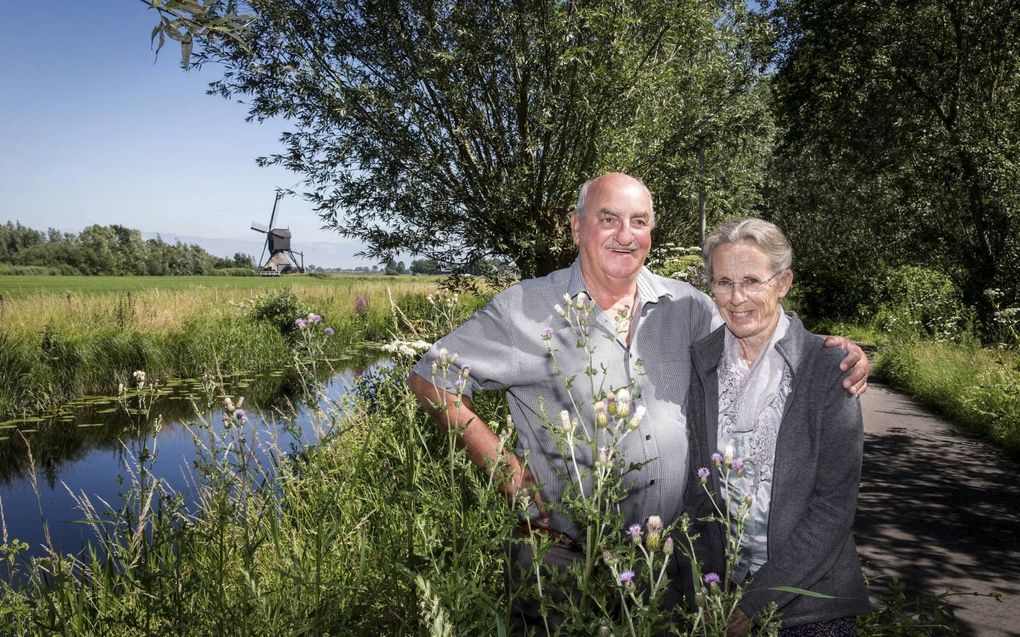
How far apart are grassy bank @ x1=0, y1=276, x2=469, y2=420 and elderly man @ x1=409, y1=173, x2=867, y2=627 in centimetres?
681

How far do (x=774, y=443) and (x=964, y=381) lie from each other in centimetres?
936

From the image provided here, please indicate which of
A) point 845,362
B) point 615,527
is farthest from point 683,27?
point 615,527

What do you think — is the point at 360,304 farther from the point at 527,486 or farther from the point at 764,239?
the point at 764,239

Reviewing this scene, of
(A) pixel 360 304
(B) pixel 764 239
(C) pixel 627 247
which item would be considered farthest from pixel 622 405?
(A) pixel 360 304

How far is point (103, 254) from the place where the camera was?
88250 mm

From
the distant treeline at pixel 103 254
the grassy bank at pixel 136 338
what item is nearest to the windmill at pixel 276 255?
the distant treeline at pixel 103 254

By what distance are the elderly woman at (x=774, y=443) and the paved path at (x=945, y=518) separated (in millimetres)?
2403

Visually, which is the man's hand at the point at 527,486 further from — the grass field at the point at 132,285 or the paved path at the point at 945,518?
the grass field at the point at 132,285

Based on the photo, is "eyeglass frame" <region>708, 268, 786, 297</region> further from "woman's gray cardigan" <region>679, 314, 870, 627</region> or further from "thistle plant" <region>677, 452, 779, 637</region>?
"thistle plant" <region>677, 452, 779, 637</region>

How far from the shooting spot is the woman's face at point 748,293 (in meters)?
2.25

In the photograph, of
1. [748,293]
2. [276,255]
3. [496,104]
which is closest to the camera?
[748,293]

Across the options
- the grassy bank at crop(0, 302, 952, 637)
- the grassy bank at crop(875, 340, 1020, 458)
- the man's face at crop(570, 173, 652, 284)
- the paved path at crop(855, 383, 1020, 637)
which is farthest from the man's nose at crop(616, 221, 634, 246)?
the grassy bank at crop(875, 340, 1020, 458)

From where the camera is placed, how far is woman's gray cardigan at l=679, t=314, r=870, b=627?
1995 millimetres

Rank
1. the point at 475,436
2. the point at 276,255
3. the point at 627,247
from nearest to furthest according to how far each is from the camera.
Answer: the point at 475,436, the point at 627,247, the point at 276,255
